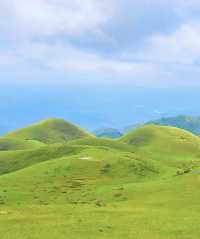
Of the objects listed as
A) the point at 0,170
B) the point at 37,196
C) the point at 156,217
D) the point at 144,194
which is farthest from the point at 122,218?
the point at 0,170

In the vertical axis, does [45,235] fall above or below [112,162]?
below

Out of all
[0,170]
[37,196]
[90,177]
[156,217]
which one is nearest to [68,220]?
[156,217]

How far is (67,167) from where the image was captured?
114 m

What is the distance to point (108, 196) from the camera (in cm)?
8050

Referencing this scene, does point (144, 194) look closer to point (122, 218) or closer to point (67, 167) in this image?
point (122, 218)

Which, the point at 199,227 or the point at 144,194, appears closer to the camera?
the point at 199,227

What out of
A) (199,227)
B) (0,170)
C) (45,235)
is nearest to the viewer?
(45,235)

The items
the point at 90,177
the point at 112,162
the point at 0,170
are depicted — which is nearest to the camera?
the point at 90,177

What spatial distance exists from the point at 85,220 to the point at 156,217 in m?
8.90

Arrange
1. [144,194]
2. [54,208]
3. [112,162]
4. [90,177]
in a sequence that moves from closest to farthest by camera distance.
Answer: [54,208] → [144,194] → [90,177] → [112,162]

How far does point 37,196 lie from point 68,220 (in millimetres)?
36571

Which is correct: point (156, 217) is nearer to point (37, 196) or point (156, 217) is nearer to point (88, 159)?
point (37, 196)

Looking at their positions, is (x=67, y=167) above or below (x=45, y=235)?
above

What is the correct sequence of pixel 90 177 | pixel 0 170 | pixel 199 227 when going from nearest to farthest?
pixel 199 227
pixel 90 177
pixel 0 170
